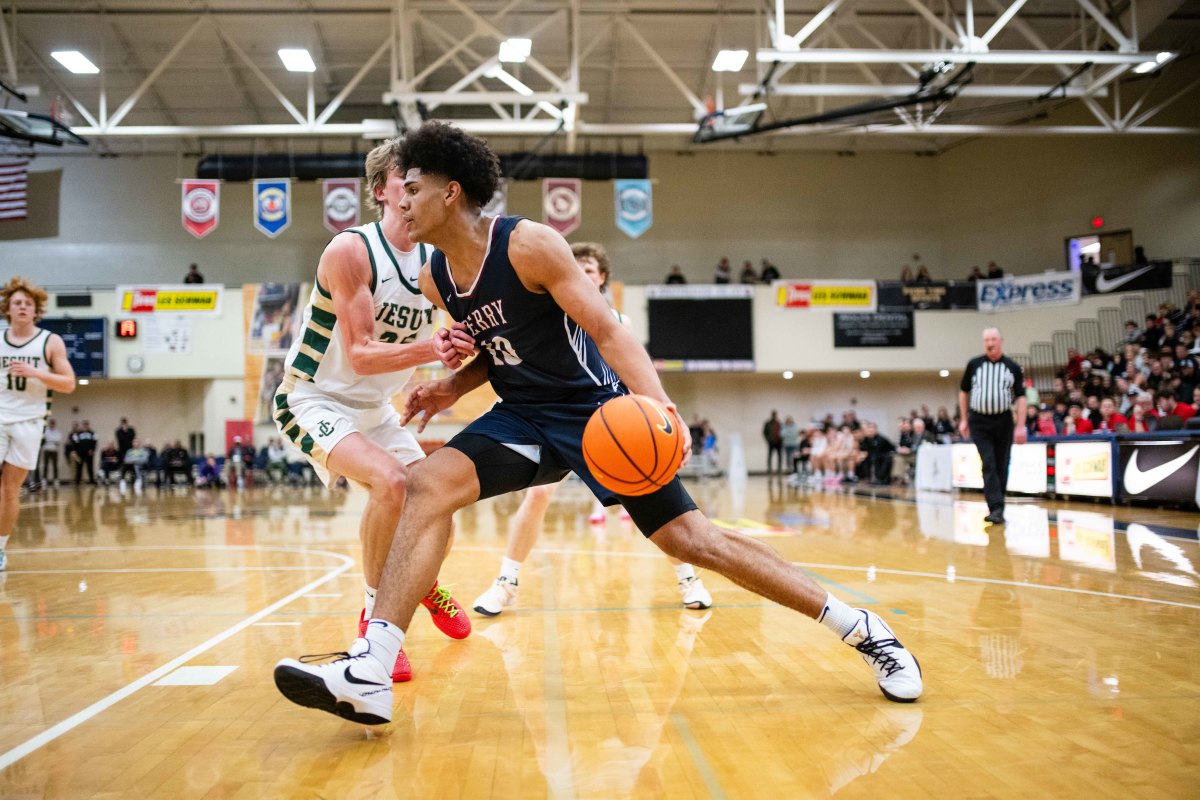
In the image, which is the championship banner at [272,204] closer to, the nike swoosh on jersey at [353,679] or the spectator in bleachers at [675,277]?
the spectator in bleachers at [675,277]

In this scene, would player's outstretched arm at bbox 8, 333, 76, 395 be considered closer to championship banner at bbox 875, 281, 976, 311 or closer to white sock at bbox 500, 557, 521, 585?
white sock at bbox 500, 557, 521, 585

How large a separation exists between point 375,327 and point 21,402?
4.29 metres

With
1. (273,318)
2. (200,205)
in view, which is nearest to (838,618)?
(200,205)

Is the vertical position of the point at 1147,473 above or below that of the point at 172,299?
below

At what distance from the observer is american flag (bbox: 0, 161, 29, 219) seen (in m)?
23.4

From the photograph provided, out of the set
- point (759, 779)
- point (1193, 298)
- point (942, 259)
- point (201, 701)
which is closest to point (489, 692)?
point (201, 701)

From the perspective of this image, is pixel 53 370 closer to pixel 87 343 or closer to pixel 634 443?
pixel 634 443

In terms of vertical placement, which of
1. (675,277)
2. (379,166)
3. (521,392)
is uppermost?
(675,277)

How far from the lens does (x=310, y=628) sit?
13.7 feet

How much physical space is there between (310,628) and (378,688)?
1.85m

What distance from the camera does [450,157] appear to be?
2.87 meters

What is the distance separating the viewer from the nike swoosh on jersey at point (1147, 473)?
9992 millimetres

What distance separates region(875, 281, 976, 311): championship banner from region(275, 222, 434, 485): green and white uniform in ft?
73.2

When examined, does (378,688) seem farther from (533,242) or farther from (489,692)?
(533,242)
